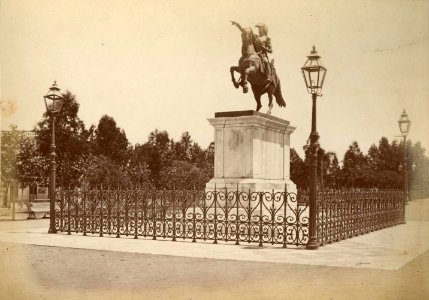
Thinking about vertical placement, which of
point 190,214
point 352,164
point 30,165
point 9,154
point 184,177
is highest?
point 352,164

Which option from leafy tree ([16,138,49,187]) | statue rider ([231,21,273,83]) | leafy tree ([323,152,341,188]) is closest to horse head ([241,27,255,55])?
statue rider ([231,21,273,83])

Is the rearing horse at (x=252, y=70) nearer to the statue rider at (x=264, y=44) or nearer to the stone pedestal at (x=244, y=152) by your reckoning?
the statue rider at (x=264, y=44)

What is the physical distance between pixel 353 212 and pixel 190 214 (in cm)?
516

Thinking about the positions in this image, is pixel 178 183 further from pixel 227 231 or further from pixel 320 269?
pixel 320 269

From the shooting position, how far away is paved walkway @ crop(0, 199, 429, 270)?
12.7 metres

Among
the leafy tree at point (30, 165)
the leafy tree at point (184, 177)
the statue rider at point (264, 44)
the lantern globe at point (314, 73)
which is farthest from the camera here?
the leafy tree at point (184, 177)

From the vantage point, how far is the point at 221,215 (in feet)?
54.2

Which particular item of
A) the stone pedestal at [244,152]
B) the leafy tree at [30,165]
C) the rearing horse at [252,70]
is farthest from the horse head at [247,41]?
the leafy tree at [30,165]

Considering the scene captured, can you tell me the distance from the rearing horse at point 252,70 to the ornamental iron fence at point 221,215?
377 cm

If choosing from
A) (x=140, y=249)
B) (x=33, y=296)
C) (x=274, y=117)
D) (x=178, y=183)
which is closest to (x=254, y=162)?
(x=274, y=117)

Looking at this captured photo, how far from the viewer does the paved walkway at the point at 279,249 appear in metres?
12.7

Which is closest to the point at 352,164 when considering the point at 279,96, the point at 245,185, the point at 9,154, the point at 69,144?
the point at 69,144

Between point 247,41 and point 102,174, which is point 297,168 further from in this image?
point 247,41

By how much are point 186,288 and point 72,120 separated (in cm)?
4038
